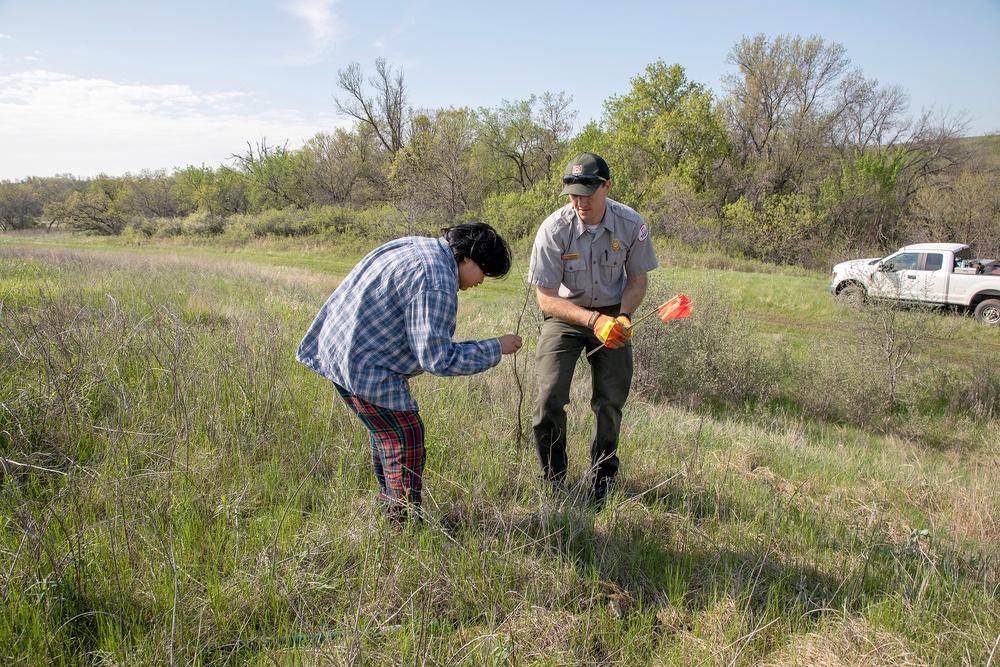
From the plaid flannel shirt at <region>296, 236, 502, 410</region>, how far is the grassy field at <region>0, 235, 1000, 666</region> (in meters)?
0.60

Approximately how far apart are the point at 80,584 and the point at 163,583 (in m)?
0.25

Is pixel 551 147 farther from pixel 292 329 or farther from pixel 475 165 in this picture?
pixel 292 329

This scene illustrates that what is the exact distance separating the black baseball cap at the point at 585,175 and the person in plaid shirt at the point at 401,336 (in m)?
0.85

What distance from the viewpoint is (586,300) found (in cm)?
334

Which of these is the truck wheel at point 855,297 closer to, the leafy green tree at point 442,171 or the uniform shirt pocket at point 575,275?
the uniform shirt pocket at point 575,275

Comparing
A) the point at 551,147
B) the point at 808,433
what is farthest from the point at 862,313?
the point at 551,147

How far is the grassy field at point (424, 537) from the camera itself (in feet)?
6.16

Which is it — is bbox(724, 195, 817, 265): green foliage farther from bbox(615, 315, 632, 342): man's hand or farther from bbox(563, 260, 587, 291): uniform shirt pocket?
bbox(615, 315, 632, 342): man's hand

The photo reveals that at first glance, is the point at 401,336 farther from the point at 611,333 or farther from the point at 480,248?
the point at 611,333

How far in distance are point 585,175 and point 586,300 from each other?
29.1 inches

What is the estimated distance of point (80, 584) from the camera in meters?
1.91

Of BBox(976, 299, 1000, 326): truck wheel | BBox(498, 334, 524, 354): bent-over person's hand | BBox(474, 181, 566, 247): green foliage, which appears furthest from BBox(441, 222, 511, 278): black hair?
BBox(474, 181, 566, 247): green foliage

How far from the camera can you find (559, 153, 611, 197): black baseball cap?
305 centimetres

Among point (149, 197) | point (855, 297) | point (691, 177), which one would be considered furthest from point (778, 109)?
point (149, 197)
